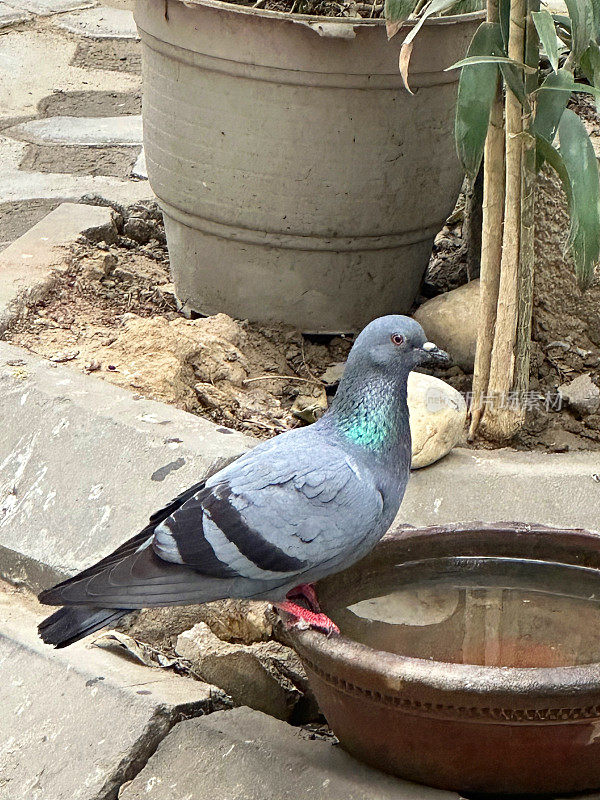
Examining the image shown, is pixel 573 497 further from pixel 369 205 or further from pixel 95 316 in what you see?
pixel 95 316

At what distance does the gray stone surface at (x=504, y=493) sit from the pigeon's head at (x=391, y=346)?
1.86 feet

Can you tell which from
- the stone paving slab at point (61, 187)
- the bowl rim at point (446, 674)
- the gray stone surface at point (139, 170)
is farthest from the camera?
the gray stone surface at point (139, 170)

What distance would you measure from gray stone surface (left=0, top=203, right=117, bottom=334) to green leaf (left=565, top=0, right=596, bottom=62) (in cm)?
170

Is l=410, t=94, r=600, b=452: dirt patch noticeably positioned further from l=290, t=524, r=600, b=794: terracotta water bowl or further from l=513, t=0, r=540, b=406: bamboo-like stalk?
l=290, t=524, r=600, b=794: terracotta water bowl

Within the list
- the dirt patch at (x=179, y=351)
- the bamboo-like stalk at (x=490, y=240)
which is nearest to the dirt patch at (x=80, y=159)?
the dirt patch at (x=179, y=351)

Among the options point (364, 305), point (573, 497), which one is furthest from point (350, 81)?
point (573, 497)

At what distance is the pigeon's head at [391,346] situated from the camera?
1907 millimetres

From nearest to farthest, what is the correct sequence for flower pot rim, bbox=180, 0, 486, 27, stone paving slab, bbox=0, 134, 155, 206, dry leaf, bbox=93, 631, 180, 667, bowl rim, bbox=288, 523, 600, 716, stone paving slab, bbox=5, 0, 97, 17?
bowl rim, bbox=288, 523, 600, 716 → dry leaf, bbox=93, 631, 180, 667 → flower pot rim, bbox=180, 0, 486, 27 → stone paving slab, bbox=0, 134, 155, 206 → stone paving slab, bbox=5, 0, 97, 17

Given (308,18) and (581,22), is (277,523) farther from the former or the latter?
(308,18)

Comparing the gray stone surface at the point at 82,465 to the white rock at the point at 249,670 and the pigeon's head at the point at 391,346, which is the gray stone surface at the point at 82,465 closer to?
the white rock at the point at 249,670

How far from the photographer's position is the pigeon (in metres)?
1.77

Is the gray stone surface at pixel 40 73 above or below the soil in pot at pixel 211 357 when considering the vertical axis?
above

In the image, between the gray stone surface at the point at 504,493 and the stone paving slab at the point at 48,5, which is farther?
the stone paving slab at the point at 48,5

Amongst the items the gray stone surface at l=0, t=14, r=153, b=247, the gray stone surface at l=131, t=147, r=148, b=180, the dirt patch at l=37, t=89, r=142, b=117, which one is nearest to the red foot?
the gray stone surface at l=0, t=14, r=153, b=247
